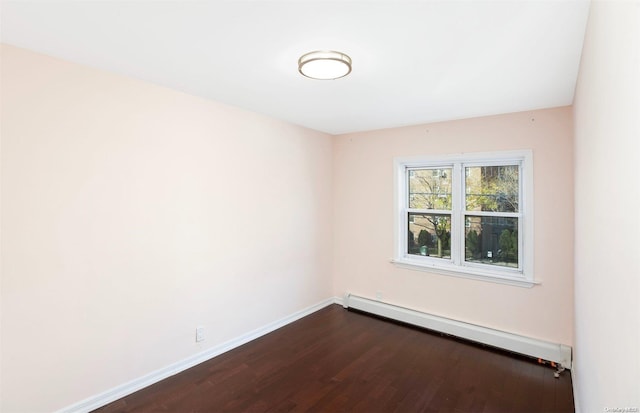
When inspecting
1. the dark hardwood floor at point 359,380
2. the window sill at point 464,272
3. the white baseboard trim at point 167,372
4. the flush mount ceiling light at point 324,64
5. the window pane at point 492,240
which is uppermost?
the flush mount ceiling light at point 324,64

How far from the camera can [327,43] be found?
6.43 ft

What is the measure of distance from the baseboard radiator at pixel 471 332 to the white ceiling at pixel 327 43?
2.34 m

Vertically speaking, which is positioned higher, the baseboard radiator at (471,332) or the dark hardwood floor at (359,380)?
the baseboard radiator at (471,332)

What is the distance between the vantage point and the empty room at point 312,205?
1.64m

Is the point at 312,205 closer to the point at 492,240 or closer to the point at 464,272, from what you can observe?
the point at 464,272

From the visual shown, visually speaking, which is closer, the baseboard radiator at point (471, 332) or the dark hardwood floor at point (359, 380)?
the dark hardwood floor at point (359, 380)

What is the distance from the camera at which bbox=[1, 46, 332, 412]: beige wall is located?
2117 mm

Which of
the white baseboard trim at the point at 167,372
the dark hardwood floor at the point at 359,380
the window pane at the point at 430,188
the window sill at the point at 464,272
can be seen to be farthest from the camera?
the window pane at the point at 430,188

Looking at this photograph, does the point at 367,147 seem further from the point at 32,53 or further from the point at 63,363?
the point at 63,363

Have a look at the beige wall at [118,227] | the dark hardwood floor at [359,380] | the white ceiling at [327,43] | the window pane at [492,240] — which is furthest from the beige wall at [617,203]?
the beige wall at [118,227]

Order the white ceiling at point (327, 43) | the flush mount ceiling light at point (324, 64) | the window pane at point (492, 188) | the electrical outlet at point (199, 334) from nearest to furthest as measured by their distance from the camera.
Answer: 1. the white ceiling at point (327, 43)
2. the flush mount ceiling light at point (324, 64)
3. the electrical outlet at point (199, 334)
4. the window pane at point (492, 188)

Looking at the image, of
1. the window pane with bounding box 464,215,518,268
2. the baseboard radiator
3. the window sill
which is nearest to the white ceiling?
the window pane with bounding box 464,215,518,268

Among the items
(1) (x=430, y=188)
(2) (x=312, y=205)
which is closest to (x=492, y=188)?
(1) (x=430, y=188)

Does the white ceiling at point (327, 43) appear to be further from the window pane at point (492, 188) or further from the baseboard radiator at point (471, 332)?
the baseboard radiator at point (471, 332)
